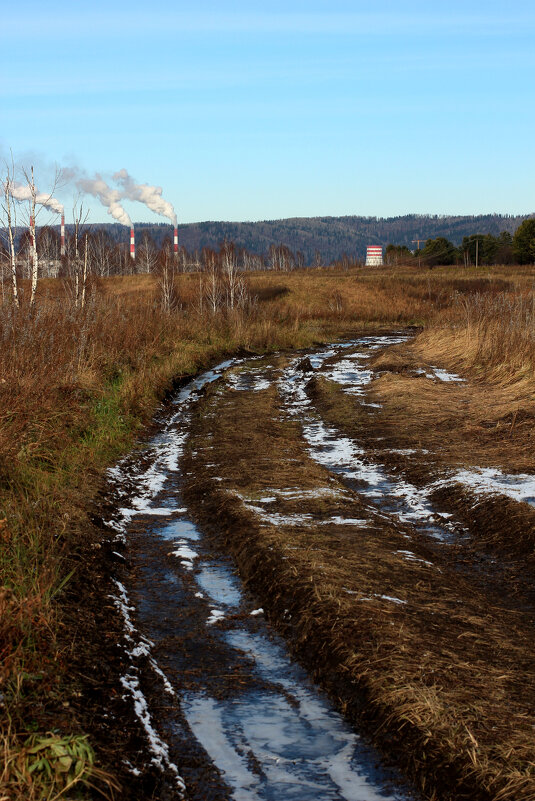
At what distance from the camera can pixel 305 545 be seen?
676cm

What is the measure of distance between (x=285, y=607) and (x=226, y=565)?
1.22m

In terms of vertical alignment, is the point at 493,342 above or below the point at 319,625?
above

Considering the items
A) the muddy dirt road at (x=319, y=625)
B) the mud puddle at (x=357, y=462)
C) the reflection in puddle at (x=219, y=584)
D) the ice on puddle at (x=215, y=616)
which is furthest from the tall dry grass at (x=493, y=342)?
the ice on puddle at (x=215, y=616)

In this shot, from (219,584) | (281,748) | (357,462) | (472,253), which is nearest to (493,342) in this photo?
(357,462)

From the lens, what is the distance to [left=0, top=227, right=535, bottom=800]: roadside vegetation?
11.5ft

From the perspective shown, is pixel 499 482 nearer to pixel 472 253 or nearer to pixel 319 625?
pixel 319 625

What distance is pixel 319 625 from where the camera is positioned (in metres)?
5.19

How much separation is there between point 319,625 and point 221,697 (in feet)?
3.22

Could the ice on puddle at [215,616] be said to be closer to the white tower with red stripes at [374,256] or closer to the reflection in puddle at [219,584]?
the reflection in puddle at [219,584]

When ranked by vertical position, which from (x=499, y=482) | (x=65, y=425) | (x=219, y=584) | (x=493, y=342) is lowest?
(x=219, y=584)

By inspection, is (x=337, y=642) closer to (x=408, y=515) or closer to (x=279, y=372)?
(x=408, y=515)

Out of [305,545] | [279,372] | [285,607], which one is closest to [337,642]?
[285,607]

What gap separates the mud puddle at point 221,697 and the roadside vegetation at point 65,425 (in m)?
0.48

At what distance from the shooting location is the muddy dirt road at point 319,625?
3760mm
